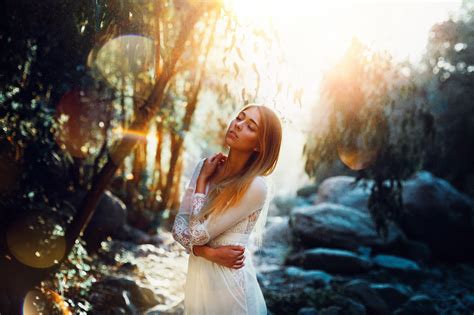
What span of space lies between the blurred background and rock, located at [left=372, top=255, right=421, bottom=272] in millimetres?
37

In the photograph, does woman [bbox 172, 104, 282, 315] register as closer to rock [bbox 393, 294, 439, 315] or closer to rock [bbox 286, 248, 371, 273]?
rock [bbox 393, 294, 439, 315]

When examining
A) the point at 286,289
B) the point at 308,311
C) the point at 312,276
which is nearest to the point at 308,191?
the point at 312,276

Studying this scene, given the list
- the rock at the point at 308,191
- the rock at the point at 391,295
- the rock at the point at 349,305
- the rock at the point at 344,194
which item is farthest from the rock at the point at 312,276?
the rock at the point at 308,191

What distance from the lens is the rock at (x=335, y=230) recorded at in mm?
9859

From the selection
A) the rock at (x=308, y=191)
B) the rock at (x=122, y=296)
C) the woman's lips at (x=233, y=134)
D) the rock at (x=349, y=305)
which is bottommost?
the rock at (x=308, y=191)

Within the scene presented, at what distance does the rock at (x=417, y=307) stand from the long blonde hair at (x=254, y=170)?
4.48m

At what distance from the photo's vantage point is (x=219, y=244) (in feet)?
7.68

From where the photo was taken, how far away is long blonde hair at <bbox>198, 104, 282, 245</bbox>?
2.22 m

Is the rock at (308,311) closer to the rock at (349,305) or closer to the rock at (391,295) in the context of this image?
the rock at (349,305)

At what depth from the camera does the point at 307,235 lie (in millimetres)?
10008

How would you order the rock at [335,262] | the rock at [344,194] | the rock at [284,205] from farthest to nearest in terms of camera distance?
the rock at [284,205]
the rock at [344,194]
the rock at [335,262]

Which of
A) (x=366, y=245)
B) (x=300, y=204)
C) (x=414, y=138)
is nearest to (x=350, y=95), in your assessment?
(x=414, y=138)

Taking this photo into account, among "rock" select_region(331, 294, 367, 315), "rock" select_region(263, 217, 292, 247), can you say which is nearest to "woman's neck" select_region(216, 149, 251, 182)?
"rock" select_region(331, 294, 367, 315)

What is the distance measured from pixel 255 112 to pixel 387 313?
4.68 meters
